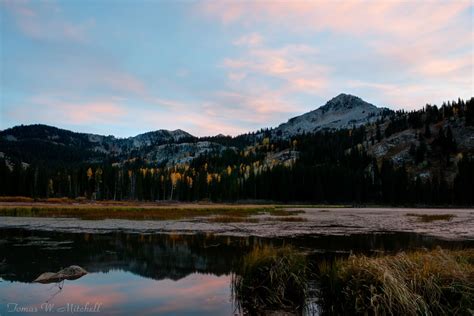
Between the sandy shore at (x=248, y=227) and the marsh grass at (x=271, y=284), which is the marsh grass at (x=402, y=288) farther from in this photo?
the sandy shore at (x=248, y=227)

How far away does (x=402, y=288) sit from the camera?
1034 cm

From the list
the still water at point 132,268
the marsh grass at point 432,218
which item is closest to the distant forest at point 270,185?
the marsh grass at point 432,218

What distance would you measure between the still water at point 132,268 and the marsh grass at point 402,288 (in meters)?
3.85

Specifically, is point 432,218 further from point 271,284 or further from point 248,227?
point 271,284

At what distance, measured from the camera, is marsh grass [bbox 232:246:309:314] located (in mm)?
13254

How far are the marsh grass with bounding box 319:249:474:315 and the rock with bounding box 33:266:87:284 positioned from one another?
11819mm

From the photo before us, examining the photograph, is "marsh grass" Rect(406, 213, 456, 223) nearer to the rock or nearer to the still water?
the still water

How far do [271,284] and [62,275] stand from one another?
10142mm

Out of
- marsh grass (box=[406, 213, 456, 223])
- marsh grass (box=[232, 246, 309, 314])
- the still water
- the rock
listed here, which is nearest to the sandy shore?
the still water

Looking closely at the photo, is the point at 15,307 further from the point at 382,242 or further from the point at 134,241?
the point at 382,242

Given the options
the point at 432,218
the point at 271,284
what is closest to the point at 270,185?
the point at 432,218

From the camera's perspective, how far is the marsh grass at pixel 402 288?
10125mm

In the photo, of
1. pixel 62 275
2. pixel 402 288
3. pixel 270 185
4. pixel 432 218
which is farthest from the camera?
A: pixel 270 185

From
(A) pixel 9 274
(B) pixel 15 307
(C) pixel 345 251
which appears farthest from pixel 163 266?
(C) pixel 345 251
